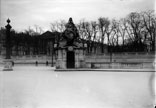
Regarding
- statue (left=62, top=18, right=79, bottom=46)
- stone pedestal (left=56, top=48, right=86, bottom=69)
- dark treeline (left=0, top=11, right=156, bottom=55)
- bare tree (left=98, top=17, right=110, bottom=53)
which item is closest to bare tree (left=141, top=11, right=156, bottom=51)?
dark treeline (left=0, top=11, right=156, bottom=55)

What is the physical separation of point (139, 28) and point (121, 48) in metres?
11.9

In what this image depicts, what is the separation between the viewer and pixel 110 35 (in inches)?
2464

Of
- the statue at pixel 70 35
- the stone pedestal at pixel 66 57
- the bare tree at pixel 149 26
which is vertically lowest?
the stone pedestal at pixel 66 57

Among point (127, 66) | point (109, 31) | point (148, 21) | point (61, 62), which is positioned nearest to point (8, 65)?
point (61, 62)

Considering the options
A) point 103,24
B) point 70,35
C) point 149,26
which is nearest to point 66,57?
point 70,35

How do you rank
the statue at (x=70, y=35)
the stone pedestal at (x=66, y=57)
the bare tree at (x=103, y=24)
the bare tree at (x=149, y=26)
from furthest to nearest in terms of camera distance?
the bare tree at (x=103, y=24) → the bare tree at (x=149, y=26) → the stone pedestal at (x=66, y=57) → the statue at (x=70, y=35)

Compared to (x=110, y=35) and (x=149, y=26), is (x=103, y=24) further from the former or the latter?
(x=149, y=26)

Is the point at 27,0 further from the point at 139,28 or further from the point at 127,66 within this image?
the point at 139,28

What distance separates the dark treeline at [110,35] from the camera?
2009 inches

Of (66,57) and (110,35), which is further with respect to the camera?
(110,35)

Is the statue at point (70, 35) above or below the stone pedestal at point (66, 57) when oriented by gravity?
above

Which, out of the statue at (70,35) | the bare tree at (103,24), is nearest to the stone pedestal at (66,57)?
the statue at (70,35)

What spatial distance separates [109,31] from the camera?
206 feet

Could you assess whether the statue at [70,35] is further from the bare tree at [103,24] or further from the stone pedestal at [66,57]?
the bare tree at [103,24]
